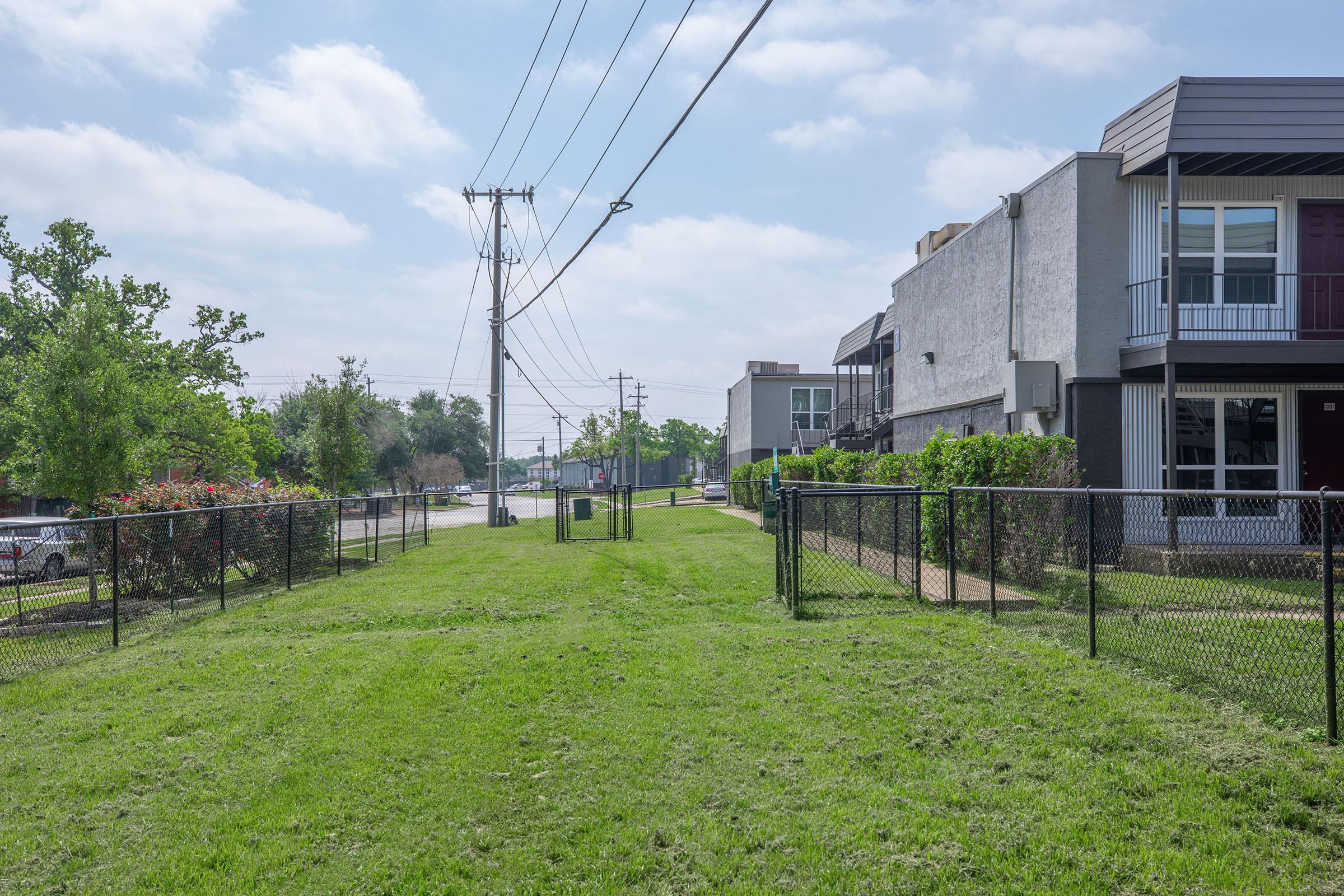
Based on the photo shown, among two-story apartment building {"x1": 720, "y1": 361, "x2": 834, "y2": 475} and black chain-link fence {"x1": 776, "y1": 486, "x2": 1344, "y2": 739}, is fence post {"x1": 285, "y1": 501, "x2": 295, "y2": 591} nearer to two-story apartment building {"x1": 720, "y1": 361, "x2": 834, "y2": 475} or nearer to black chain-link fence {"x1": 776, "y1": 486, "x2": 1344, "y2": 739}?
black chain-link fence {"x1": 776, "y1": 486, "x2": 1344, "y2": 739}

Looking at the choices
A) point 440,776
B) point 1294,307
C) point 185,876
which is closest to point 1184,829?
point 440,776

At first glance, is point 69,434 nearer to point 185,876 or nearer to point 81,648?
point 81,648

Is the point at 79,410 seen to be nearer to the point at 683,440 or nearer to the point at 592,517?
the point at 592,517

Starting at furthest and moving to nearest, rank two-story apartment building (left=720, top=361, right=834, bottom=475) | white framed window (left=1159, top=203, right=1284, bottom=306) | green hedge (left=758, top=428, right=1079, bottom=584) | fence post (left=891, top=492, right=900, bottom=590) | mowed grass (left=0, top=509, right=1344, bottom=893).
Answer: two-story apartment building (left=720, top=361, right=834, bottom=475) → white framed window (left=1159, top=203, right=1284, bottom=306) → fence post (left=891, top=492, right=900, bottom=590) → green hedge (left=758, top=428, right=1079, bottom=584) → mowed grass (left=0, top=509, right=1344, bottom=893)

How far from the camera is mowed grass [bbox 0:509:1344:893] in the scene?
3.44 meters

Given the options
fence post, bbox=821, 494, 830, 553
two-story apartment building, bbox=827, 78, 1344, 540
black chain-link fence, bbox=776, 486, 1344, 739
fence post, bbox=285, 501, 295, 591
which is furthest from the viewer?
two-story apartment building, bbox=827, 78, 1344, 540

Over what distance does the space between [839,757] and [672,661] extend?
240 centimetres

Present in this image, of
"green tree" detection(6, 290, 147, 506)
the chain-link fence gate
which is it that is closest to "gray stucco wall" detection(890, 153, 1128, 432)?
the chain-link fence gate

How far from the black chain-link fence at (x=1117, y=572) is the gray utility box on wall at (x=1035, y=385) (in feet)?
8.04

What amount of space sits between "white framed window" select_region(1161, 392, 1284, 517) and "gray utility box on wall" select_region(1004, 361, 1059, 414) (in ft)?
5.49

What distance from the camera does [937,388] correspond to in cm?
1852

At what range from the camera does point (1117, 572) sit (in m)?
7.08

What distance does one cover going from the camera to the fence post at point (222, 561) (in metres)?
9.79

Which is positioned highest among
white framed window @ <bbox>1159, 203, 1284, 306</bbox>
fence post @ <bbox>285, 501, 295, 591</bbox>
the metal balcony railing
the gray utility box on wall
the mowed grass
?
white framed window @ <bbox>1159, 203, 1284, 306</bbox>
